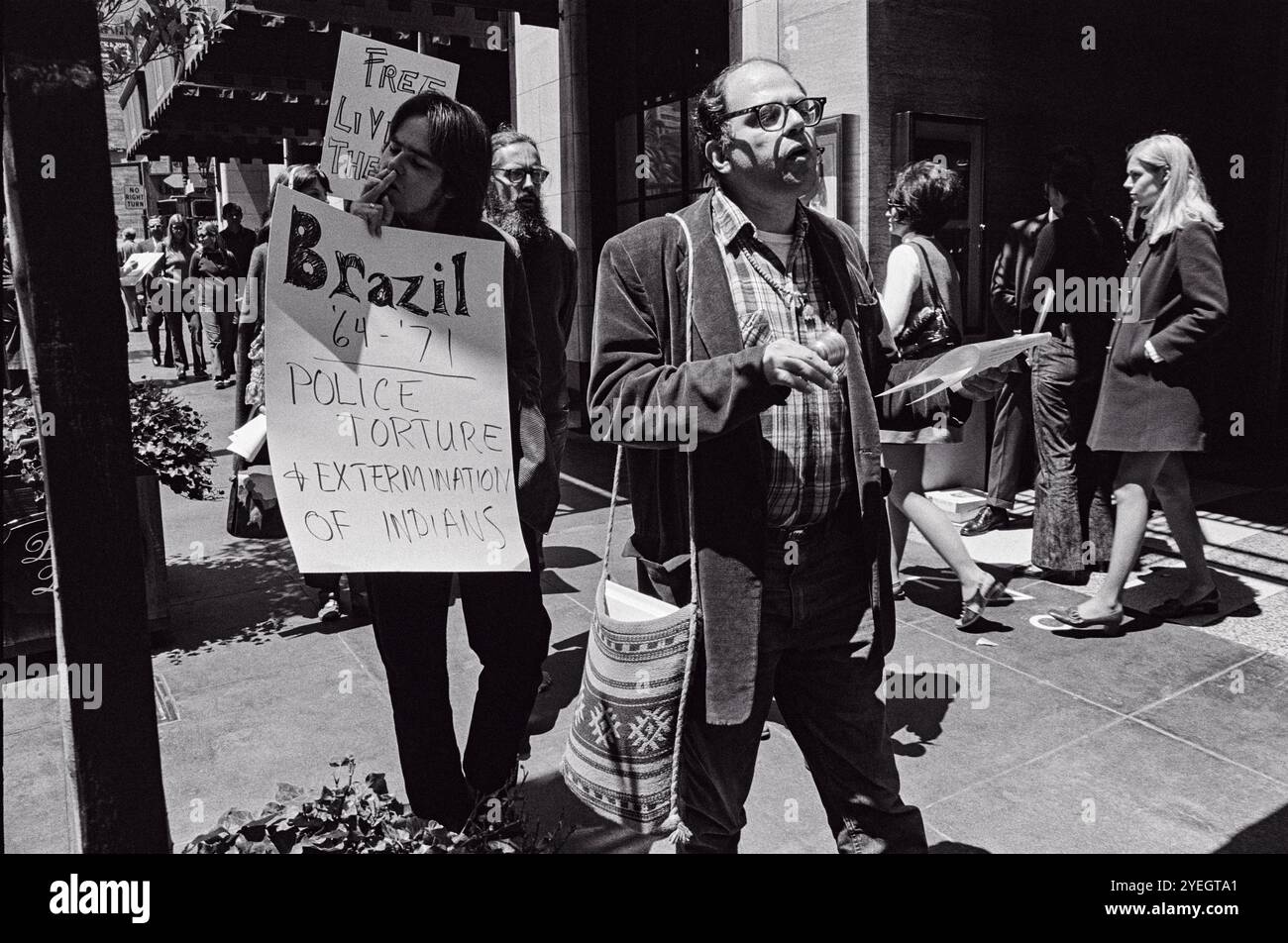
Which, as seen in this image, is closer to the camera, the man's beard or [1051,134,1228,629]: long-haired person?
the man's beard

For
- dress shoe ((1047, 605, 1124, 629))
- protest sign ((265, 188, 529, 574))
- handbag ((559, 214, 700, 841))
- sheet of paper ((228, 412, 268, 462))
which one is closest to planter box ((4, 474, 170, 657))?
sheet of paper ((228, 412, 268, 462))

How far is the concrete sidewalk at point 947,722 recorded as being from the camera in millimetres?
3240

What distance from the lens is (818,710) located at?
242 centimetres

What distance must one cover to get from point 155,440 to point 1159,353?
14.6ft

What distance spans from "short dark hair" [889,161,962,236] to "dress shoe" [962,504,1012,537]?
2367 millimetres

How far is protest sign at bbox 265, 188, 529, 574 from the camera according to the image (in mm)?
2080

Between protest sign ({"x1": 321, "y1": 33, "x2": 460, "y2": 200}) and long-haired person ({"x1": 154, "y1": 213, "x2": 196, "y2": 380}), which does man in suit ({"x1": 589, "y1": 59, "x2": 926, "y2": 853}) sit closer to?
protest sign ({"x1": 321, "y1": 33, "x2": 460, "y2": 200})

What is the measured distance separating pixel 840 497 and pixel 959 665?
237 cm

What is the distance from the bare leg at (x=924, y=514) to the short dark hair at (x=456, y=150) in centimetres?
248

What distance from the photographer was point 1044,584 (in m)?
5.46

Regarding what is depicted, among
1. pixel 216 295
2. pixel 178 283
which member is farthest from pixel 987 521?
pixel 178 283

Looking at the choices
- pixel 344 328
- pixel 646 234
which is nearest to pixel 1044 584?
pixel 646 234
